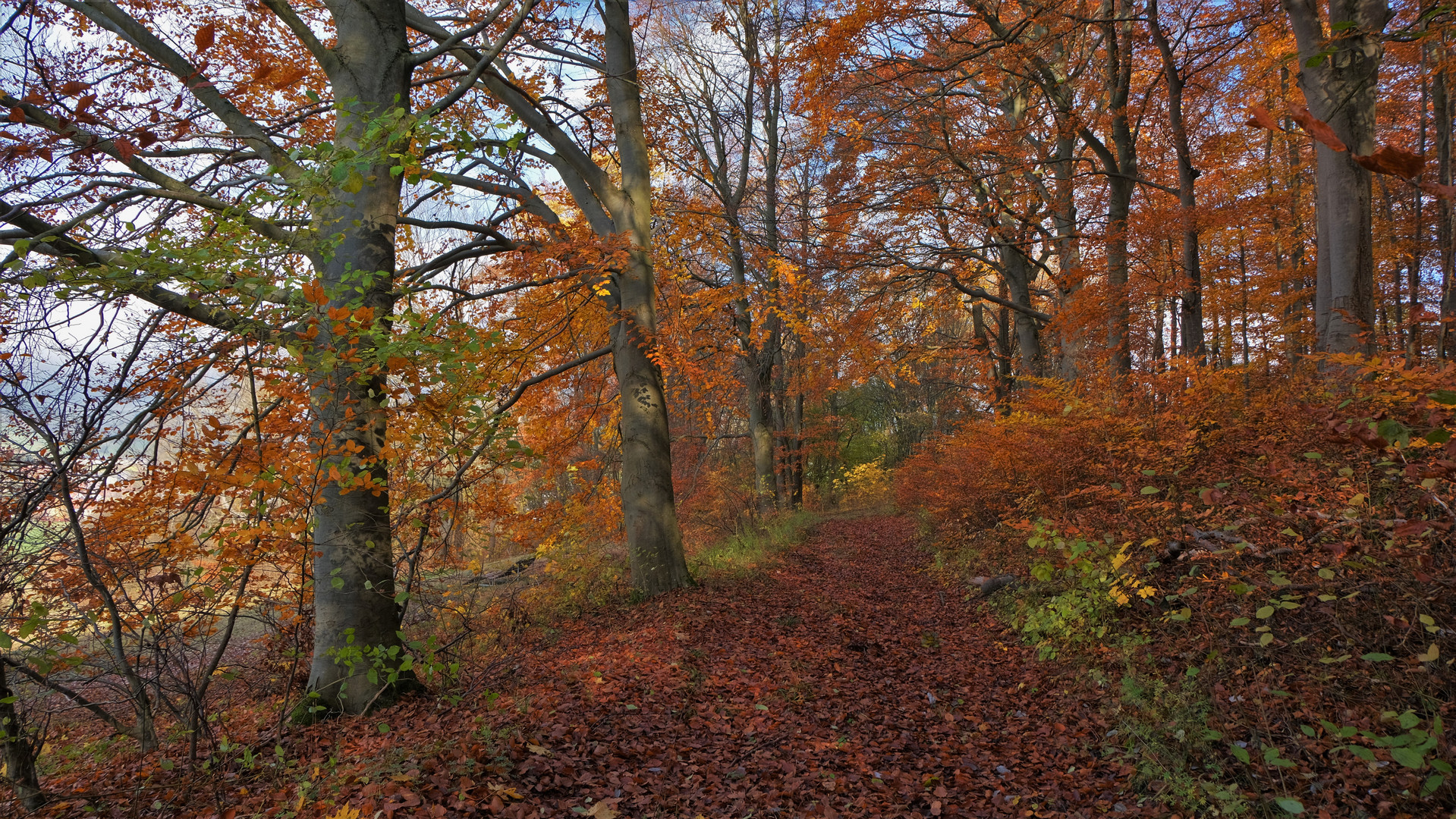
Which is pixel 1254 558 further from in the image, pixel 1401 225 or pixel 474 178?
pixel 1401 225

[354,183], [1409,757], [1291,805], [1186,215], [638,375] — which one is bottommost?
[1291,805]

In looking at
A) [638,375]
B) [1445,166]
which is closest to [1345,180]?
[1445,166]

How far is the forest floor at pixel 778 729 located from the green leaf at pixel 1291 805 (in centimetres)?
78

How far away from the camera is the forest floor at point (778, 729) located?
13.1 feet

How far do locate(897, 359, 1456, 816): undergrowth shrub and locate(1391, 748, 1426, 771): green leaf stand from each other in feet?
0.04

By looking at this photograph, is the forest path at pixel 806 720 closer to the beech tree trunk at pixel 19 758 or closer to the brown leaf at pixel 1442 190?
the beech tree trunk at pixel 19 758

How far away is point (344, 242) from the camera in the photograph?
16.9ft

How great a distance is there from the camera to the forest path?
13.4 ft

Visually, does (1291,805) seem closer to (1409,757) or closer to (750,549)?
(1409,757)

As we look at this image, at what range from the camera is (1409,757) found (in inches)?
116

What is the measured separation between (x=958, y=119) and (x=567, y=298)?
29.3 ft

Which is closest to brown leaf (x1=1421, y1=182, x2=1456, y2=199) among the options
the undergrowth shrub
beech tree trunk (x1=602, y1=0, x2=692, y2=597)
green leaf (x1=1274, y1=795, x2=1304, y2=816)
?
the undergrowth shrub

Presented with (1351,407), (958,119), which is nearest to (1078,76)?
(958,119)

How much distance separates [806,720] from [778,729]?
27 cm
